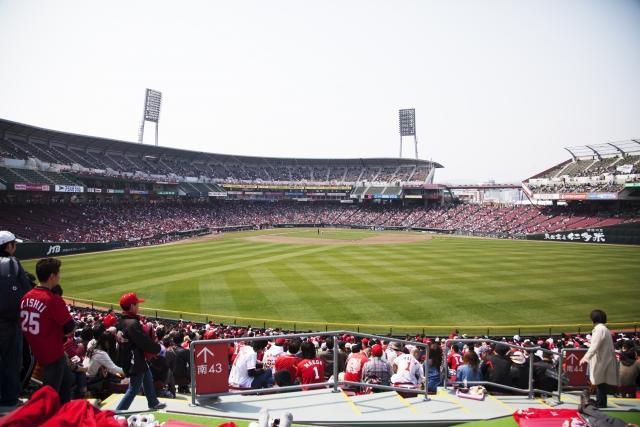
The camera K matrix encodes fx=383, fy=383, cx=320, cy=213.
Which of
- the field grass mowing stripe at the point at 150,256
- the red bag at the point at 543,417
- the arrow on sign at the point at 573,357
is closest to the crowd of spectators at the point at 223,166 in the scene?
the field grass mowing stripe at the point at 150,256

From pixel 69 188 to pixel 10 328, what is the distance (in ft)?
185

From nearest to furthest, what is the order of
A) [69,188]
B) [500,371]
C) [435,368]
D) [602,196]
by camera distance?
[500,371]
[435,368]
[69,188]
[602,196]

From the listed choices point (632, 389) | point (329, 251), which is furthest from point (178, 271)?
point (632, 389)

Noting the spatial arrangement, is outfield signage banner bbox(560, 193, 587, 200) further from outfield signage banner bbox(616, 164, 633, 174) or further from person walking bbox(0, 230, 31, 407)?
person walking bbox(0, 230, 31, 407)

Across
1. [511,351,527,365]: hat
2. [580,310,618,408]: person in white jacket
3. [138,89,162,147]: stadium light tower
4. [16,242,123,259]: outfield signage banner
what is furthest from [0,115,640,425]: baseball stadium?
[138,89,162,147]: stadium light tower

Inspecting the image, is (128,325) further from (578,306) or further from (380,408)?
(578,306)

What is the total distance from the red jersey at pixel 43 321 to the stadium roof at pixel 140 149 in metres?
58.3

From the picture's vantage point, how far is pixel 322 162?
107 meters

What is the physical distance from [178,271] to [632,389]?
31792 mm

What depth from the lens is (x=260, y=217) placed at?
8781cm

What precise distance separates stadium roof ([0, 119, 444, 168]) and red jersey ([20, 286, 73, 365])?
58280 mm

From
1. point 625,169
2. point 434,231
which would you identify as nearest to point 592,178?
point 625,169

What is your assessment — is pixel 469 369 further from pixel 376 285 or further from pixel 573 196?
pixel 573 196

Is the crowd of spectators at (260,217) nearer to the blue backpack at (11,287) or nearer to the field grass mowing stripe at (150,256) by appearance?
the field grass mowing stripe at (150,256)
